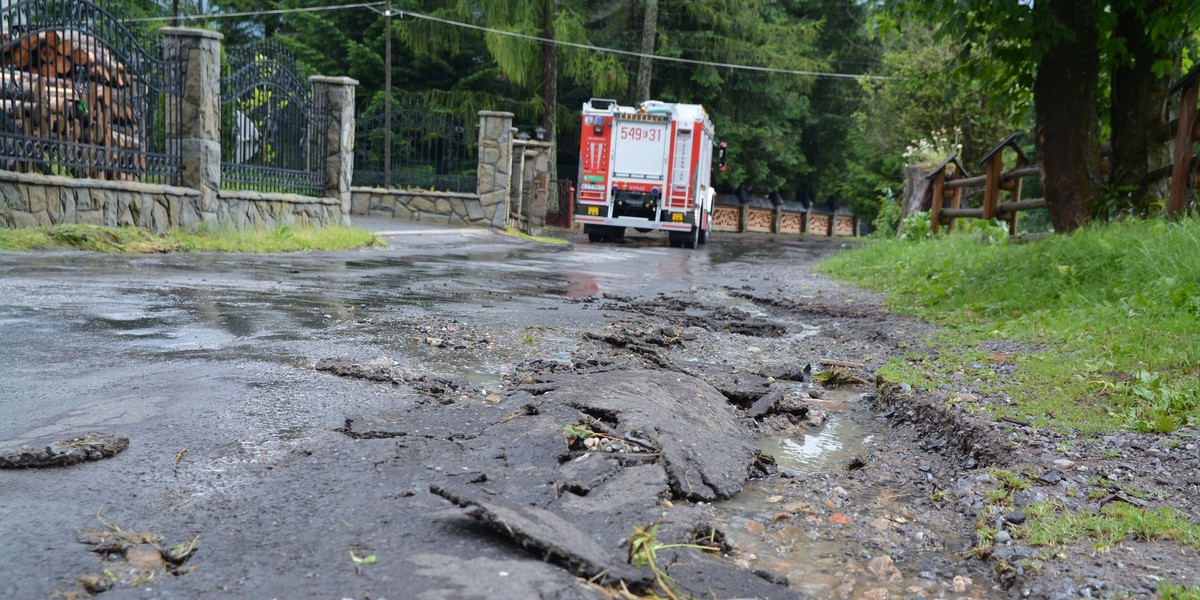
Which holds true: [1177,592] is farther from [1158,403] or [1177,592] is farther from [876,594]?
[1158,403]

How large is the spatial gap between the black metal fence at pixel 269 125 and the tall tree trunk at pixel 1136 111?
37.8 ft

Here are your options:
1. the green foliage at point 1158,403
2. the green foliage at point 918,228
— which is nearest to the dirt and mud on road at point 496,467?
the green foliage at point 1158,403

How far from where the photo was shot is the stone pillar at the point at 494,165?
23922mm

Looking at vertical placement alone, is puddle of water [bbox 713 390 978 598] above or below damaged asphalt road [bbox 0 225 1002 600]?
below

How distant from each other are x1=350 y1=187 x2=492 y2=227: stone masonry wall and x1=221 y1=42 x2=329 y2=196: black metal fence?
624cm

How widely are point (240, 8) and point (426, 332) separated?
37.5 meters

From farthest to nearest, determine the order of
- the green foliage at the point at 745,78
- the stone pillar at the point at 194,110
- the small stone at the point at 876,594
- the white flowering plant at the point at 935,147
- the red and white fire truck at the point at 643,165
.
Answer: the green foliage at the point at 745,78 → the red and white fire truck at the point at 643,165 → the white flowering plant at the point at 935,147 → the stone pillar at the point at 194,110 → the small stone at the point at 876,594

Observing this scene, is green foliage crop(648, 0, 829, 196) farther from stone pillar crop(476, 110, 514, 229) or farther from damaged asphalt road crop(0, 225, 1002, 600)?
damaged asphalt road crop(0, 225, 1002, 600)

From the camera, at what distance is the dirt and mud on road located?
8.67 ft

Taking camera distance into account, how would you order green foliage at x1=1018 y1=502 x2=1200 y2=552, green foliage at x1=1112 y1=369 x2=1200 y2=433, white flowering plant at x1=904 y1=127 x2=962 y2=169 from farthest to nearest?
1. white flowering plant at x1=904 y1=127 x2=962 y2=169
2. green foliage at x1=1112 y1=369 x2=1200 y2=433
3. green foliage at x1=1018 y1=502 x2=1200 y2=552

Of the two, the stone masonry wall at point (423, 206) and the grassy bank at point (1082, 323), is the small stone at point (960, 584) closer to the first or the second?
the grassy bank at point (1082, 323)

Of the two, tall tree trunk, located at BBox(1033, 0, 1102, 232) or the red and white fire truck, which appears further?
the red and white fire truck

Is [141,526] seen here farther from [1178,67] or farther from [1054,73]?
[1178,67]

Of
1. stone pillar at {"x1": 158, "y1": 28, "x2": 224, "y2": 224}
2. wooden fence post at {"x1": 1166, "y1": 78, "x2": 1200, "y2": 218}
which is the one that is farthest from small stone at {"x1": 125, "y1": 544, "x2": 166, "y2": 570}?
stone pillar at {"x1": 158, "y1": 28, "x2": 224, "y2": 224}
